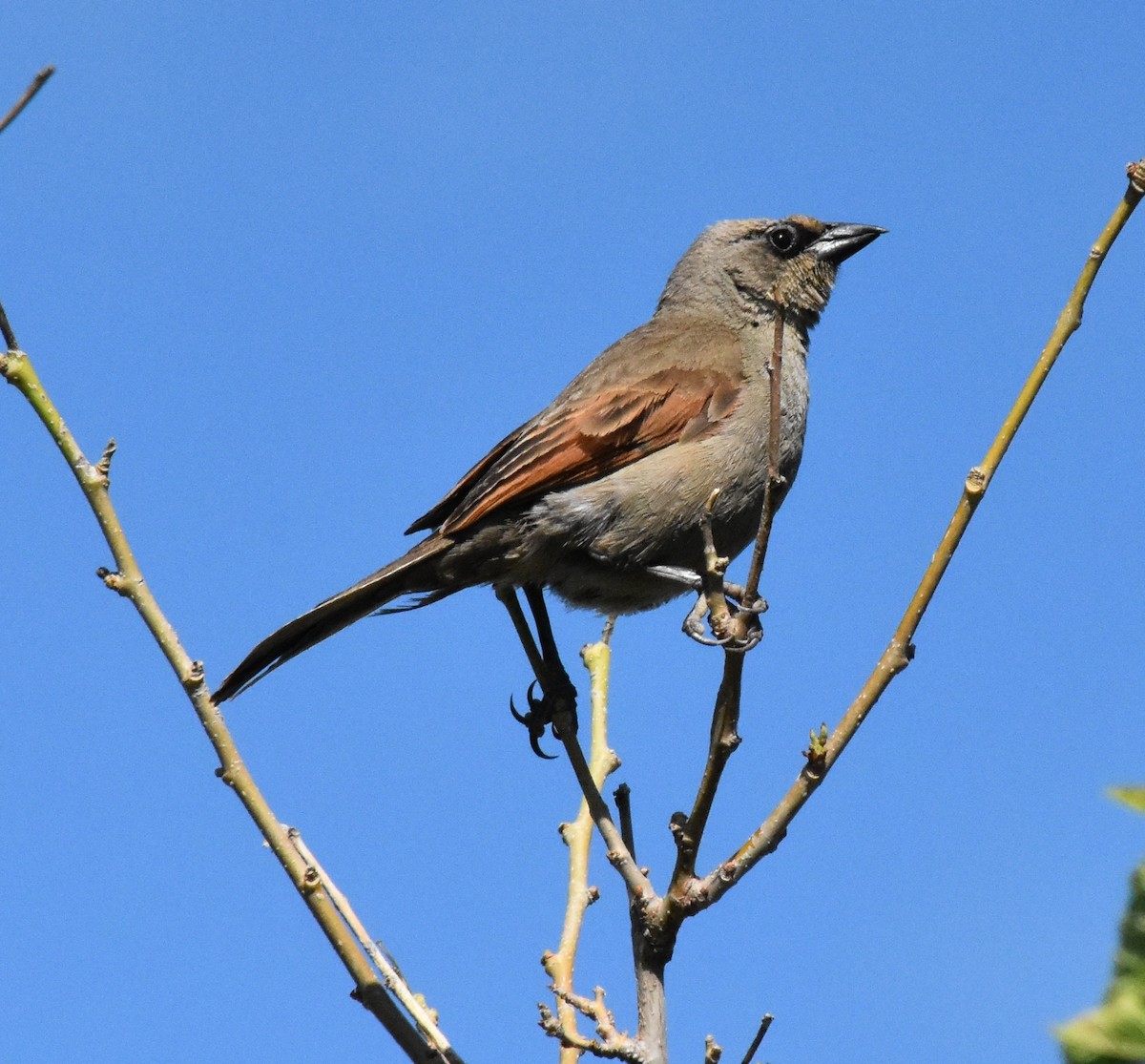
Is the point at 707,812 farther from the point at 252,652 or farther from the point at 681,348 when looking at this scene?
Result: the point at 681,348

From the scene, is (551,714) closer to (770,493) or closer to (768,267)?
(770,493)

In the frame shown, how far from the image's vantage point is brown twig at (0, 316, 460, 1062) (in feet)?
9.57

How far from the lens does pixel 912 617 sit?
10.1 feet

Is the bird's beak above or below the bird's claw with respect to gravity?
above

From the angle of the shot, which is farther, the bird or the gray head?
the gray head

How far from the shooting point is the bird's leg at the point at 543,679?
4367 millimetres

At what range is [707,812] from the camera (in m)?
3.30

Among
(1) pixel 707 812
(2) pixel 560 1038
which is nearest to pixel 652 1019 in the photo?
(2) pixel 560 1038

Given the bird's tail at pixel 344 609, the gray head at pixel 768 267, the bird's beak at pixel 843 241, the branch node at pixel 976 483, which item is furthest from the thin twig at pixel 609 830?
the bird's beak at pixel 843 241

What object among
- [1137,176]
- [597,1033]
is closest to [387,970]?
[597,1033]

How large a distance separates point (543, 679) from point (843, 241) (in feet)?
12.1

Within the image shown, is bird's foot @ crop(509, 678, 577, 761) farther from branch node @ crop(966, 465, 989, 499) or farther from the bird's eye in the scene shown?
the bird's eye

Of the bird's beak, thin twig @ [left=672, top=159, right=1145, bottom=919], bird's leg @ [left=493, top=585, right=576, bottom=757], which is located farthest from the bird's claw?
the bird's beak

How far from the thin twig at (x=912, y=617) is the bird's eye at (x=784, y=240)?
14.8 ft
